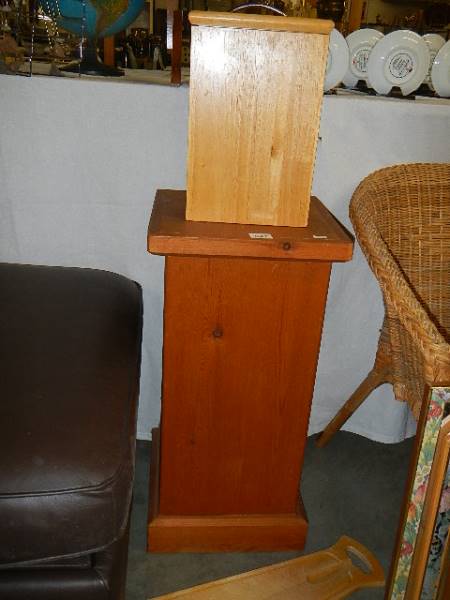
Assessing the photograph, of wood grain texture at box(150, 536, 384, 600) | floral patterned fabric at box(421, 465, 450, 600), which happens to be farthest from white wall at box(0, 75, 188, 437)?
floral patterned fabric at box(421, 465, 450, 600)

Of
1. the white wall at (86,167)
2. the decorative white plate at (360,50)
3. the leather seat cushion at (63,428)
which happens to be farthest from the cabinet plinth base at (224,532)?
the decorative white plate at (360,50)

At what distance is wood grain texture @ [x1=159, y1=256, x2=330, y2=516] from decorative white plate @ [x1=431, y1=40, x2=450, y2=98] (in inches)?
25.3

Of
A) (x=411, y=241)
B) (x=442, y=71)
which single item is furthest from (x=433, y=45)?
(x=411, y=241)

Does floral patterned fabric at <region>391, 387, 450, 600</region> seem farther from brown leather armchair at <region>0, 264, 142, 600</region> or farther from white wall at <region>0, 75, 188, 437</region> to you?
white wall at <region>0, 75, 188, 437</region>

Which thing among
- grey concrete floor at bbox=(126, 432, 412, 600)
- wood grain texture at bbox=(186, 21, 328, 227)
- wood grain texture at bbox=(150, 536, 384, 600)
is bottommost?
grey concrete floor at bbox=(126, 432, 412, 600)

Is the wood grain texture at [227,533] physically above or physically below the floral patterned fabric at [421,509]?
below

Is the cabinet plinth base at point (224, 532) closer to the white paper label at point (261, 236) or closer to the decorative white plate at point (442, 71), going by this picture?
the white paper label at point (261, 236)

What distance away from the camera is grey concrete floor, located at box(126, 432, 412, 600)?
114 cm

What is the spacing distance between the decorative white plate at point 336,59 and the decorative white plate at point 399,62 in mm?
97

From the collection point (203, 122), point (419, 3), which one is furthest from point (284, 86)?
point (419, 3)

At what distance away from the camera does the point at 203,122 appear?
0.92m

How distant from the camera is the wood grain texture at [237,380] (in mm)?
975

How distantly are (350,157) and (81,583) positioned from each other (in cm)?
99

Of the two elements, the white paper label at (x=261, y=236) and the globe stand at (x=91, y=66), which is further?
the globe stand at (x=91, y=66)
